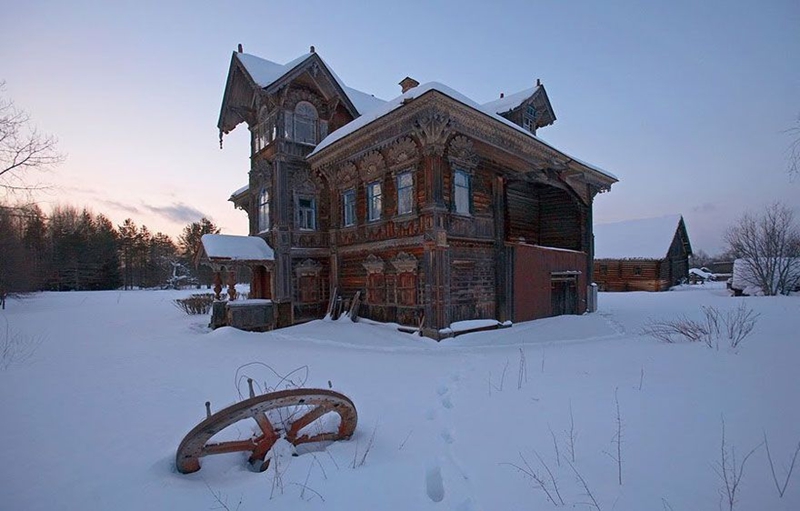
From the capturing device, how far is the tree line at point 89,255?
27062mm

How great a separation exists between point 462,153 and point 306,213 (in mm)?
7463

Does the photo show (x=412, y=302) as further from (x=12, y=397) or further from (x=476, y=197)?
(x=12, y=397)

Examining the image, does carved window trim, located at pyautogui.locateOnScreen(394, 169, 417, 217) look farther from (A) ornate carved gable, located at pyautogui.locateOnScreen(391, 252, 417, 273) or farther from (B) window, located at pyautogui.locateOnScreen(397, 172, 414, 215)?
(A) ornate carved gable, located at pyautogui.locateOnScreen(391, 252, 417, 273)

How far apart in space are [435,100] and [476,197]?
3.82 m

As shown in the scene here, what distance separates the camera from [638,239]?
33.9m

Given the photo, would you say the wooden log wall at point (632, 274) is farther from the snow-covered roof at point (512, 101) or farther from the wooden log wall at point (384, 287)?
the wooden log wall at point (384, 287)

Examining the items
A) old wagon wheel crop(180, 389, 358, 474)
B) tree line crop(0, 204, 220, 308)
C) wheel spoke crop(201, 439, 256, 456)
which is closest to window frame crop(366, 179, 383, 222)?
old wagon wheel crop(180, 389, 358, 474)

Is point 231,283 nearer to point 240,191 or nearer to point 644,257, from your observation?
point 240,191

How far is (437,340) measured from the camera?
10.9m

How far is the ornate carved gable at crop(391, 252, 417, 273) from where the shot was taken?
39.2 feet

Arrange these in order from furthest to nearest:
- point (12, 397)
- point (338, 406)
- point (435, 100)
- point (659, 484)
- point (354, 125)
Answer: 1. point (354, 125)
2. point (435, 100)
3. point (12, 397)
4. point (338, 406)
5. point (659, 484)

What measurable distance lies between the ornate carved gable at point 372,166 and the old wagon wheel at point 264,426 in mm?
10254

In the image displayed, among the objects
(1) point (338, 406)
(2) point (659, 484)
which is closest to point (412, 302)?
(1) point (338, 406)

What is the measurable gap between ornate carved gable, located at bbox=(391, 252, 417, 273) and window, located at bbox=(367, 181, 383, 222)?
2.04m
